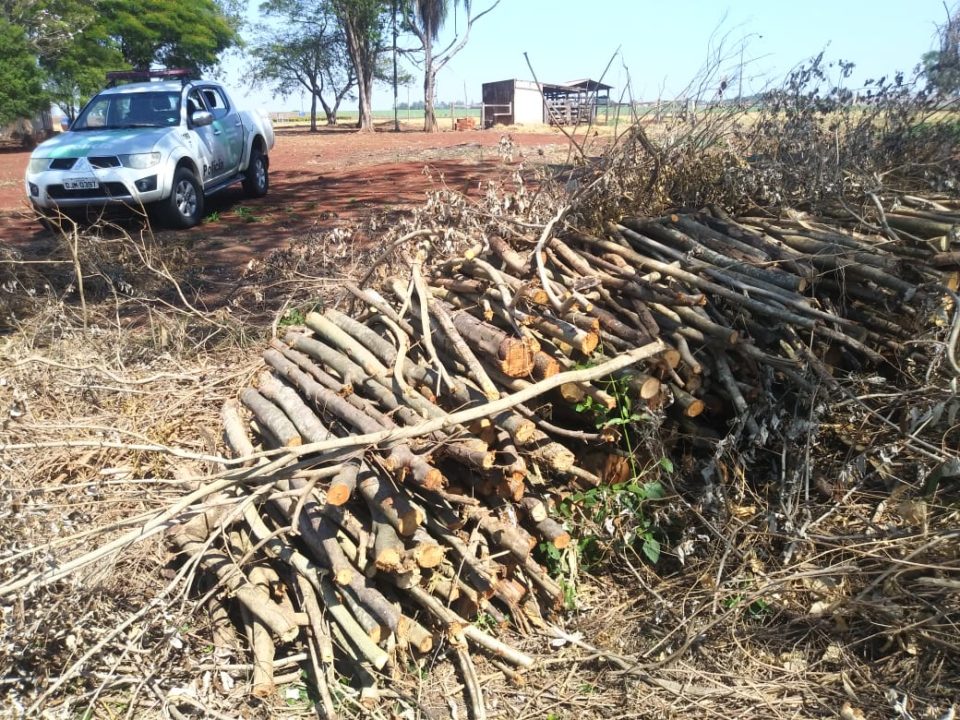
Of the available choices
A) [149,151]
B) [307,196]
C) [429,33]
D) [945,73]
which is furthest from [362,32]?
[945,73]

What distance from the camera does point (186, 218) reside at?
31.8 ft

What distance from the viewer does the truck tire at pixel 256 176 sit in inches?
481

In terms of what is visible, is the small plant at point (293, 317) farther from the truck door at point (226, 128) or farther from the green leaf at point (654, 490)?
the truck door at point (226, 128)

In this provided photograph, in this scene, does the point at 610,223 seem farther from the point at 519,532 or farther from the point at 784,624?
the point at 784,624

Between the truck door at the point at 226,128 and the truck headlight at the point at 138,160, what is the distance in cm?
188

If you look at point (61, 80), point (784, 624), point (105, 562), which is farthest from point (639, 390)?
point (61, 80)

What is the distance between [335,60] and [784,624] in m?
54.5

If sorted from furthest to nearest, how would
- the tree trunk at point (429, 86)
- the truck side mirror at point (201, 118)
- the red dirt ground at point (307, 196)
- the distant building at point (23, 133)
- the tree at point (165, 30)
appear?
1. the tree trunk at point (429, 86)
2. the tree at point (165, 30)
3. the distant building at point (23, 133)
4. the truck side mirror at point (201, 118)
5. the red dirt ground at point (307, 196)

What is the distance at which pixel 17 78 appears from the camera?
26.4 meters

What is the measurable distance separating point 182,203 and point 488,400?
26.3 feet

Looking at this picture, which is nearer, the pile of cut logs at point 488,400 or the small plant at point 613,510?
the pile of cut logs at point 488,400

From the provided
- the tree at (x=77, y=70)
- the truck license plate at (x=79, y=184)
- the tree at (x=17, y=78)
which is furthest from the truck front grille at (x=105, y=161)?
the tree at (x=77, y=70)

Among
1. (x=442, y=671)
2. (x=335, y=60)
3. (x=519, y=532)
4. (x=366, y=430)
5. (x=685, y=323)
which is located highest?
(x=335, y=60)

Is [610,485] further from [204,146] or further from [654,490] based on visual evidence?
[204,146]
